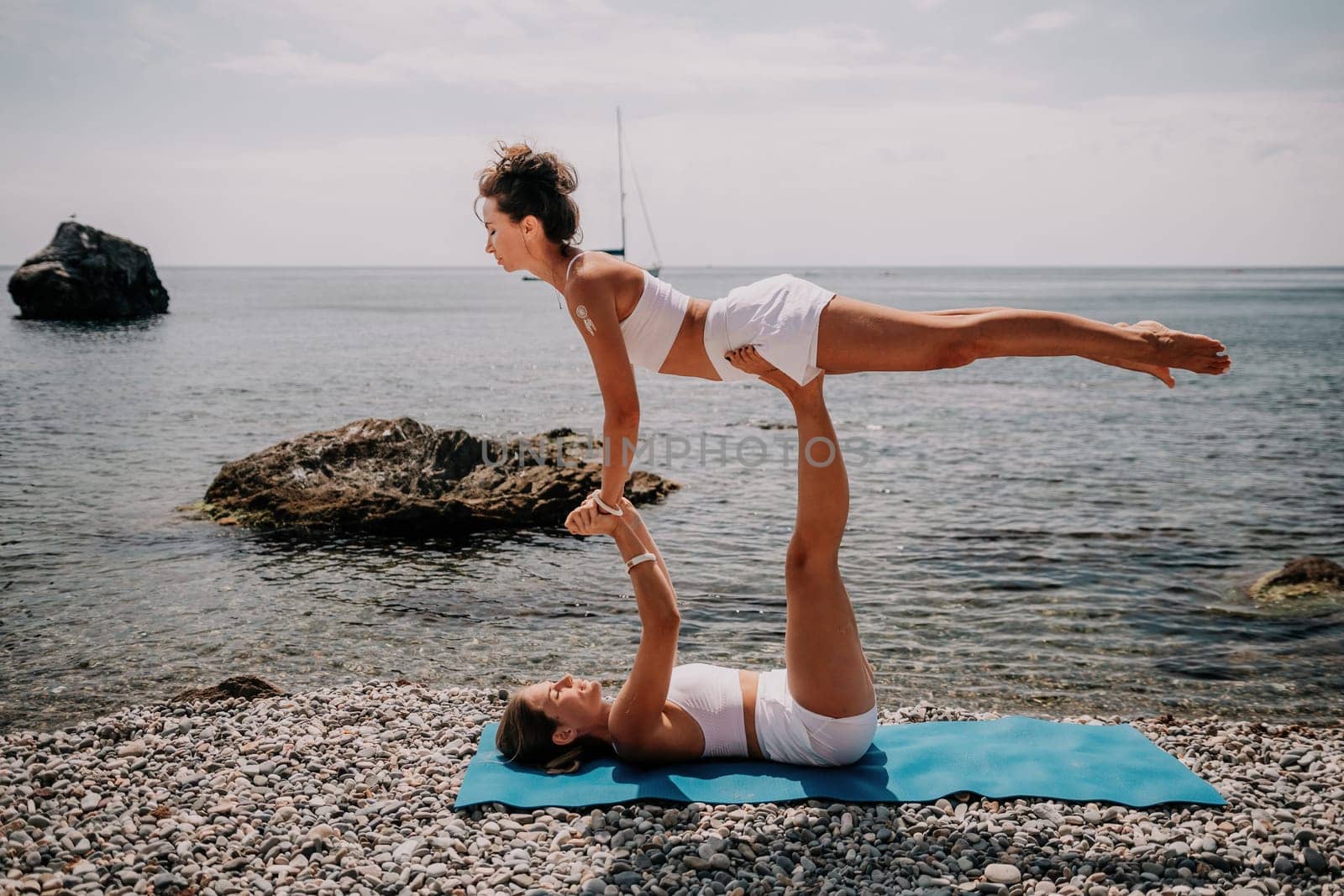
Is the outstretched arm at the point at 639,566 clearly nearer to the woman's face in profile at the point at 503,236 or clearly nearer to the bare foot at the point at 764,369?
the bare foot at the point at 764,369

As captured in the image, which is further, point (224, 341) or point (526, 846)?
point (224, 341)

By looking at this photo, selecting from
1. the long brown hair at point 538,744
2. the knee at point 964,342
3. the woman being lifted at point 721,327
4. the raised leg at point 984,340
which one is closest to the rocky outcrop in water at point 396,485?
the long brown hair at point 538,744

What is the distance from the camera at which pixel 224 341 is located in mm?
46219

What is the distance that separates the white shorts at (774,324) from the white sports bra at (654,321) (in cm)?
19

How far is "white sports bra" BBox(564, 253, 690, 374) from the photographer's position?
217 inches

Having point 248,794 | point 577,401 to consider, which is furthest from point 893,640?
point 577,401

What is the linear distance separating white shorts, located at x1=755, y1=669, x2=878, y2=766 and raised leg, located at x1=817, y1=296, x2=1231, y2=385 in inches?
74.9

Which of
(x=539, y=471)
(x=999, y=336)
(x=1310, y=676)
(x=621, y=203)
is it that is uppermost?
(x=621, y=203)

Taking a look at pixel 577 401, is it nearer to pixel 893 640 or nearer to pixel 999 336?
pixel 893 640

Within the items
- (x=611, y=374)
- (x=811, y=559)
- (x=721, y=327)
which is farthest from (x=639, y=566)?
(x=721, y=327)

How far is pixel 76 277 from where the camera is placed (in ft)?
176

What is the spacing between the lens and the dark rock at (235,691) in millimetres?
7211

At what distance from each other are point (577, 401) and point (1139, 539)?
18.3m

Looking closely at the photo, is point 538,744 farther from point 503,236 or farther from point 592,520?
point 503,236
